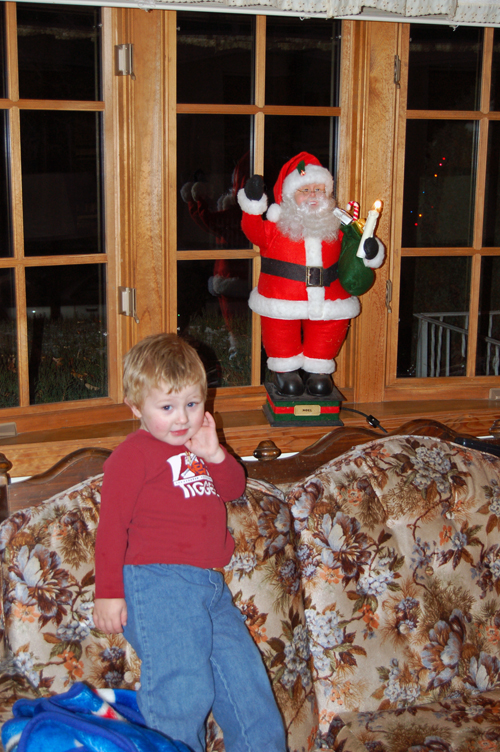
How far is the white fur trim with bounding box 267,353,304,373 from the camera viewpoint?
1.92m

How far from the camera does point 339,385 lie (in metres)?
2.18

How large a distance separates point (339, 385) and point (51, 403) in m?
0.86

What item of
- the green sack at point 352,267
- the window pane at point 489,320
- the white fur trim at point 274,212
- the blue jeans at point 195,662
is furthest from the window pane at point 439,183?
the blue jeans at point 195,662

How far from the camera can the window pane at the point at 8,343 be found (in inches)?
70.8

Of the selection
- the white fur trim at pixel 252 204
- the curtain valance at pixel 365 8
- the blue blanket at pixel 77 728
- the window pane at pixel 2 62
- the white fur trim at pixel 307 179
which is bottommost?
the blue blanket at pixel 77 728

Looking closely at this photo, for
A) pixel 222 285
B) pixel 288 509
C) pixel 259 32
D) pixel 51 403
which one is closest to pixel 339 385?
pixel 222 285

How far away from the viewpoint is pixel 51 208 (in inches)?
72.0

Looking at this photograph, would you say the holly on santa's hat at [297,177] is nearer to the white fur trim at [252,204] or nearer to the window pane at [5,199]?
the white fur trim at [252,204]

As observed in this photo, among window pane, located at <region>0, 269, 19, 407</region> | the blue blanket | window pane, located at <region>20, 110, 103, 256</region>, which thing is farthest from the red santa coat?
the blue blanket

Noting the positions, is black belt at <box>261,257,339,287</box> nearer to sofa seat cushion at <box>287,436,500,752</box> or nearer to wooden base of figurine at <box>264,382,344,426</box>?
wooden base of figurine at <box>264,382,344,426</box>

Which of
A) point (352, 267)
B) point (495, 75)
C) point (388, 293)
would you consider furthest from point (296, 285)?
point (495, 75)

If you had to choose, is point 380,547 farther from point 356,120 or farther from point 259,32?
point 259,32

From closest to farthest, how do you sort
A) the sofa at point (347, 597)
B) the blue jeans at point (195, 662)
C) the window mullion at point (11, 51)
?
1. the blue jeans at point (195, 662)
2. the sofa at point (347, 597)
3. the window mullion at point (11, 51)

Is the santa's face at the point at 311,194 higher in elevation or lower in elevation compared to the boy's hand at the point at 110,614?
higher
